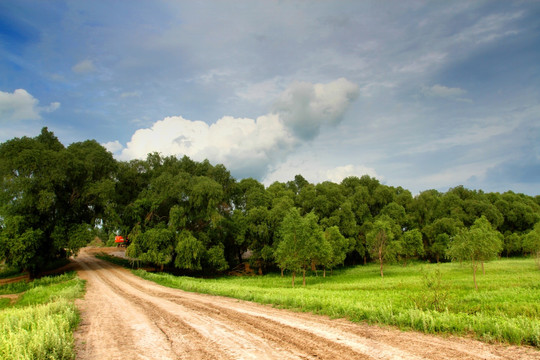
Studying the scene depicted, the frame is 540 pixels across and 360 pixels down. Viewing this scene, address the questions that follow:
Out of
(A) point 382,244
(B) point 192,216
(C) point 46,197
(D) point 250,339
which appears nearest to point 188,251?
(B) point 192,216

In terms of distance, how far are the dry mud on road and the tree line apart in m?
21.4

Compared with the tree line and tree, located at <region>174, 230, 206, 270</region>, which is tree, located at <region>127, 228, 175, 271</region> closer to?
the tree line

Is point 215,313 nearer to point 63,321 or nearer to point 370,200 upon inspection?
point 63,321

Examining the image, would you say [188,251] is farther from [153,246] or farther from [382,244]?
[382,244]

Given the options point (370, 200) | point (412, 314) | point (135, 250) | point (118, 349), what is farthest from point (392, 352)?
point (370, 200)

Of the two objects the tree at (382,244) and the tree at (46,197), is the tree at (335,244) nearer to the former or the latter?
the tree at (382,244)

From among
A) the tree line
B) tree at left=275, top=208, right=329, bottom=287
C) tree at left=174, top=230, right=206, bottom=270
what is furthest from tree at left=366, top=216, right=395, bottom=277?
tree at left=174, top=230, right=206, bottom=270

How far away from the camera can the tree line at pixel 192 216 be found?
109ft

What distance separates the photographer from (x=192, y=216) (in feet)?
145

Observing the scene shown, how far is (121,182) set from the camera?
48.0 metres

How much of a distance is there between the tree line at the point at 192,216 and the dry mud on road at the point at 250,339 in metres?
21.4

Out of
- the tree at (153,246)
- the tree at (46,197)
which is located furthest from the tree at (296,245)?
the tree at (46,197)

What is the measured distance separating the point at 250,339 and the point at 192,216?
37.1 m

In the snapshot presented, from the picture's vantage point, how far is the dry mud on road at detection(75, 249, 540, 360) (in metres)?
7.34
